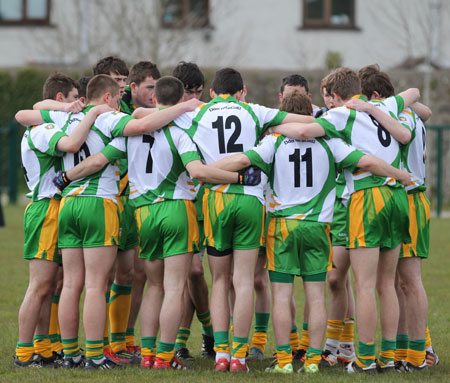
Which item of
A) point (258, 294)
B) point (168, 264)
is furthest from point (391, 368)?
point (168, 264)

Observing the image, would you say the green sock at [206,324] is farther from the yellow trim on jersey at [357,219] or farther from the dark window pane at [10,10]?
the dark window pane at [10,10]

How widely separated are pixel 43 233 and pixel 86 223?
0.45 metres

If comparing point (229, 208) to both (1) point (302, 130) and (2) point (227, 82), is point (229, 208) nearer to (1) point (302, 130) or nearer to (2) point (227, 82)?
(1) point (302, 130)

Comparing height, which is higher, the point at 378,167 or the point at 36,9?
the point at 36,9

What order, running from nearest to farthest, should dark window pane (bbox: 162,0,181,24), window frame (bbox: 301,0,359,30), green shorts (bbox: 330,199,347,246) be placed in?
green shorts (bbox: 330,199,347,246), dark window pane (bbox: 162,0,181,24), window frame (bbox: 301,0,359,30)

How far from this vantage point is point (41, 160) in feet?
23.1

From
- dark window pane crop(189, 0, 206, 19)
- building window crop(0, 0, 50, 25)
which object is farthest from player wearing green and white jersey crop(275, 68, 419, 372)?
building window crop(0, 0, 50, 25)

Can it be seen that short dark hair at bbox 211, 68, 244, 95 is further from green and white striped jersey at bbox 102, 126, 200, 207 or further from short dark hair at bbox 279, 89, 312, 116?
green and white striped jersey at bbox 102, 126, 200, 207

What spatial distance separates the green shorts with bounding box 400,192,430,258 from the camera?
276 inches

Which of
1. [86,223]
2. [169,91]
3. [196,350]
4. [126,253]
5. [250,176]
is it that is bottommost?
[196,350]

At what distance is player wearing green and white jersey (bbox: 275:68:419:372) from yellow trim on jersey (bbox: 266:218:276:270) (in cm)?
60

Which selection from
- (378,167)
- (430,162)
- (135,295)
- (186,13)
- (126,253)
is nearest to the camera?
(378,167)

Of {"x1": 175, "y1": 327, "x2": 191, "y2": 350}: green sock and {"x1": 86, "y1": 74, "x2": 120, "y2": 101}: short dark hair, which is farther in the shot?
{"x1": 175, "y1": 327, "x2": 191, "y2": 350}: green sock

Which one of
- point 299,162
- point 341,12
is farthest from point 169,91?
point 341,12
